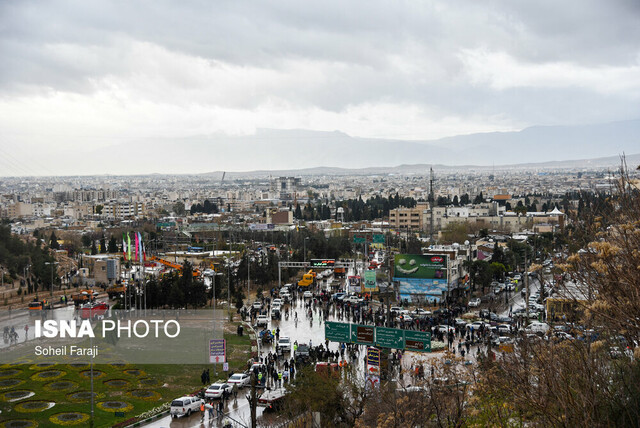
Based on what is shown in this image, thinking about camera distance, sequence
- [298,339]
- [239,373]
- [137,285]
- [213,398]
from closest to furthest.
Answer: [213,398]
[239,373]
[298,339]
[137,285]

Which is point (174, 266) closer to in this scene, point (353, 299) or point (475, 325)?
point (353, 299)

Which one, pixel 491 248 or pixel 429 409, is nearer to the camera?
pixel 429 409

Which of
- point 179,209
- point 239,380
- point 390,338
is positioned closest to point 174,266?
point 239,380

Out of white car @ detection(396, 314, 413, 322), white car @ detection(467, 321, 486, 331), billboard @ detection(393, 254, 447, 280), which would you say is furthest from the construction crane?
white car @ detection(467, 321, 486, 331)

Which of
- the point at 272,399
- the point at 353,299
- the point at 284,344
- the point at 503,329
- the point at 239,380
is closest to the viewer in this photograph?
the point at 272,399

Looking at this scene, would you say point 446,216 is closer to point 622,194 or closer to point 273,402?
point 273,402

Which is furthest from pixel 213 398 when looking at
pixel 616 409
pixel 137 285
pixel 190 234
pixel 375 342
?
pixel 190 234

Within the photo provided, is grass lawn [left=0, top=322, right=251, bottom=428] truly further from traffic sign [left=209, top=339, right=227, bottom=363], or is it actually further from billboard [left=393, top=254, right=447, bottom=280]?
billboard [left=393, top=254, right=447, bottom=280]

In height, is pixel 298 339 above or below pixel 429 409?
below
